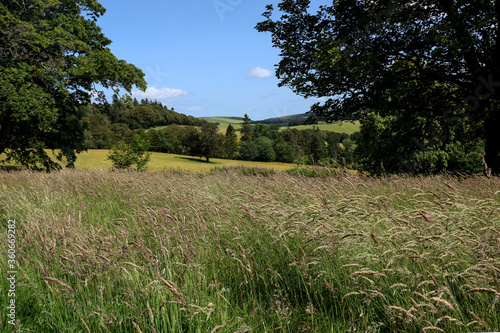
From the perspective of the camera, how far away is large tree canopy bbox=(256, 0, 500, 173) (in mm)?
11430

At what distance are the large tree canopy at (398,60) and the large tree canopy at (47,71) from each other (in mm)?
11730

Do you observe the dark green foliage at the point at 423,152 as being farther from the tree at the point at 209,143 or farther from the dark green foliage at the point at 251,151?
the tree at the point at 209,143

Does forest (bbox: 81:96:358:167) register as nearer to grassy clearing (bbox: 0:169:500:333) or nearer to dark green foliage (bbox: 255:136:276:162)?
dark green foliage (bbox: 255:136:276:162)

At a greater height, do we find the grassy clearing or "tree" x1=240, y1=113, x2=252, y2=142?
"tree" x1=240, y1=113, x2=252, y2=142

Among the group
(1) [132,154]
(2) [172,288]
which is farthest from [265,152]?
(2) [172,288]

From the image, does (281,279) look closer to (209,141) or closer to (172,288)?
(172,288)

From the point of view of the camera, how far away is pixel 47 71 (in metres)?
17.6

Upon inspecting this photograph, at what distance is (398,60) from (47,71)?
19.8 m

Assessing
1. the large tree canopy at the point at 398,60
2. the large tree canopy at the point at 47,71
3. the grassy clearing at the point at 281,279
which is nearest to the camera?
the grassy clearing at the point at 281,279

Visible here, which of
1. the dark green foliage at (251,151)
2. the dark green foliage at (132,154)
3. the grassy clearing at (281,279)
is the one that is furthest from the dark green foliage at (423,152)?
the dark green foliage at (251,151)

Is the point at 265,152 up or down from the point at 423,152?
down

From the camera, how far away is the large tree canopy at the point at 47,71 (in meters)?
16.2

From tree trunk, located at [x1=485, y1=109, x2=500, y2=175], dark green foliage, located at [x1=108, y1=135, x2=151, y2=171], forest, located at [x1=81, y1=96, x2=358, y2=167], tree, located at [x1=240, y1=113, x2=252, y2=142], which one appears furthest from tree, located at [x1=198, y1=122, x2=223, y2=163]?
tree trunk, located at [x1=485, y1=109, x2=500, y2=175]

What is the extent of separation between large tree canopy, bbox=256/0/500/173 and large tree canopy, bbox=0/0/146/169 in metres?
11.7
